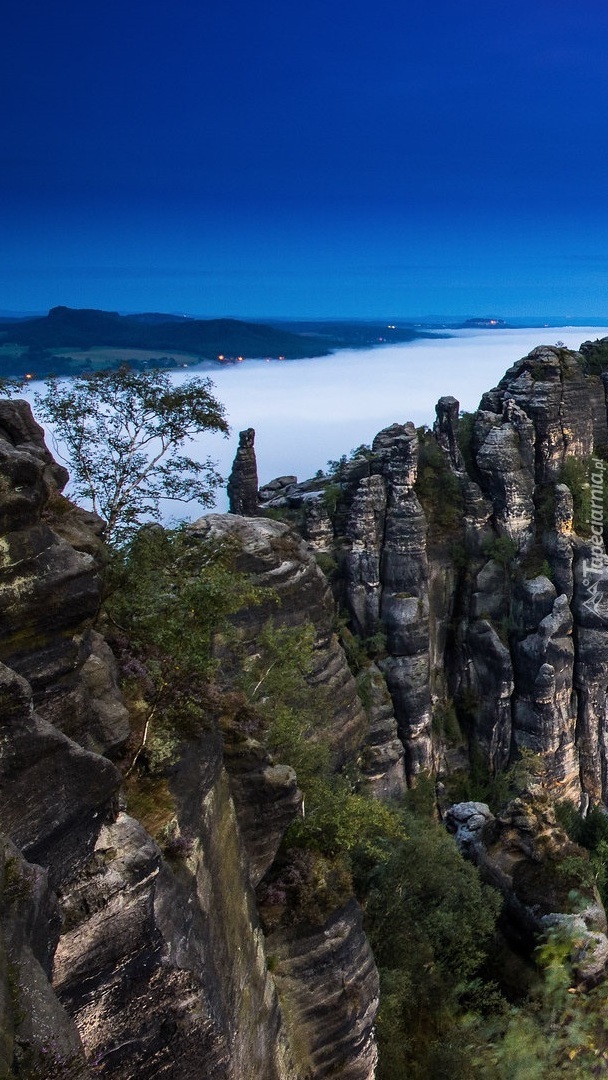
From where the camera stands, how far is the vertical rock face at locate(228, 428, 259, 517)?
4066cm

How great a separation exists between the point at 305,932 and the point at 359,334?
134161 millimetres

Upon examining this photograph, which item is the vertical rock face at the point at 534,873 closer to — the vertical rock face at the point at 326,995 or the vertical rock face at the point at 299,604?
the vertical rock face at the point at 299,604

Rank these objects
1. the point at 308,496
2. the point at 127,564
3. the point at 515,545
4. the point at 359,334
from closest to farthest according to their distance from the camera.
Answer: the point at 127,564 < the point at 308,496 < the point at 515,545 < the point at 359,334

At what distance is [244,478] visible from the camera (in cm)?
4088

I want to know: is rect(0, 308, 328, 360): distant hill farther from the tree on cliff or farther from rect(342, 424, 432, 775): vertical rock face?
the tree on cliff

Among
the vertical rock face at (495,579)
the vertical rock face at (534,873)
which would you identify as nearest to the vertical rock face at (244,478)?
the vertical rock face at (495,579)

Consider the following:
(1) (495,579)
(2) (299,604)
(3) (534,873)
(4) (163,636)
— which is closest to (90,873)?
(4) (163,636)

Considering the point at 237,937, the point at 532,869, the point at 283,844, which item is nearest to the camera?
the point at 237,937

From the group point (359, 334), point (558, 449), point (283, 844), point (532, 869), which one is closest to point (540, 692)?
point (558, 449)

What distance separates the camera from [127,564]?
43.4 feet

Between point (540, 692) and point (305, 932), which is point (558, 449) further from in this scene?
point (305, 932)

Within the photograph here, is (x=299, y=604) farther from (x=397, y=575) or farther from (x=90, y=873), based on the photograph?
(x=90, y=873)

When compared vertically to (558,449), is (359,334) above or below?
above

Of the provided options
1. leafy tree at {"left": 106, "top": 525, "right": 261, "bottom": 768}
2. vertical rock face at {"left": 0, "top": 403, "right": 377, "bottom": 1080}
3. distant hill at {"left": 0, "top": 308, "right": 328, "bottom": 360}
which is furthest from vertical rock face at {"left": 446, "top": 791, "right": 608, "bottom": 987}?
distant hill at {"left": 0, "top": 308, "right": 328, "bottom": 360}
